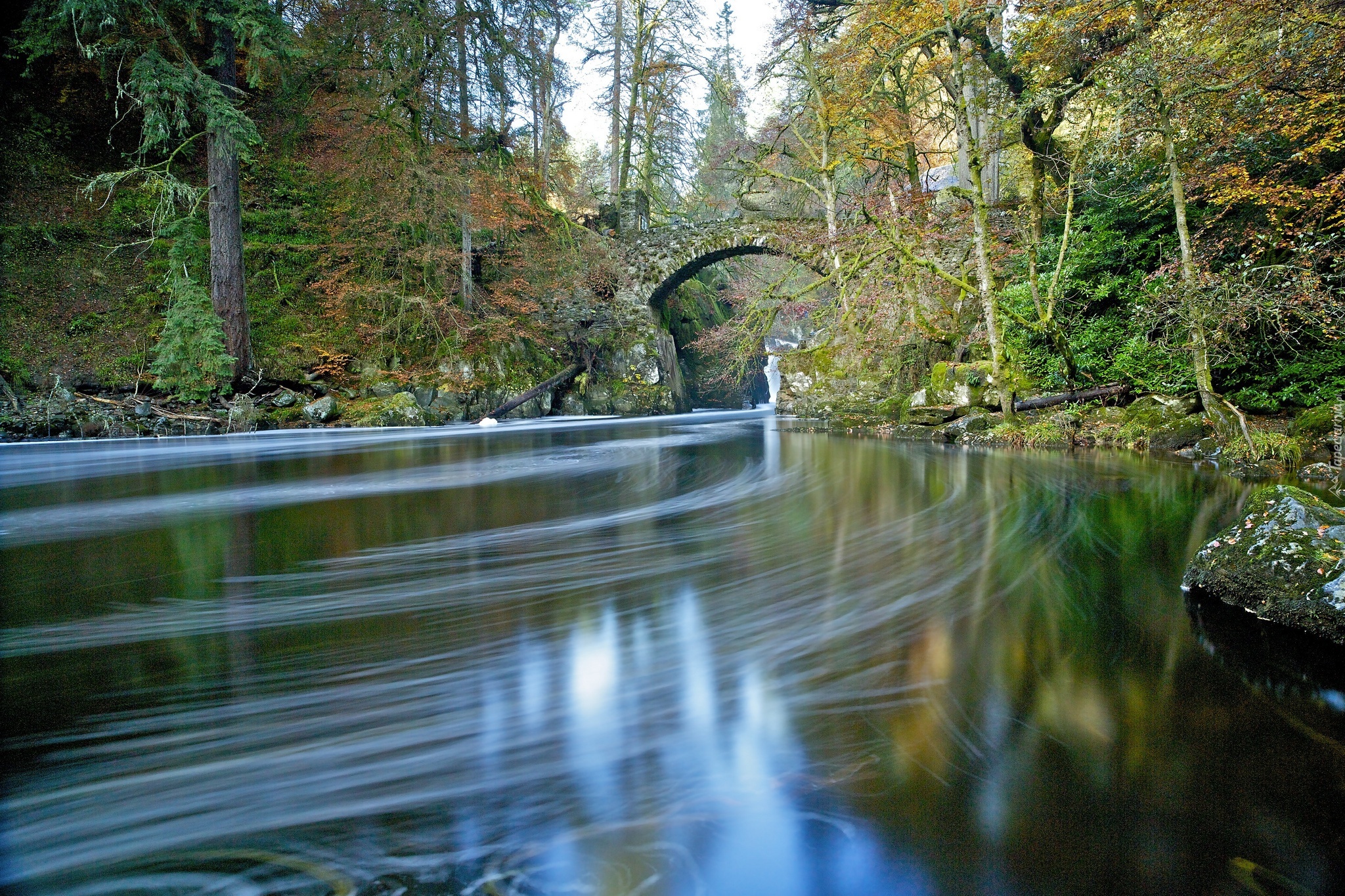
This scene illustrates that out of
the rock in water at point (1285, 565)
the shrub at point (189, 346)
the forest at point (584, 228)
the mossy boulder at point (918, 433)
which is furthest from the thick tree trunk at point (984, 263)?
the shrub at point (189, 346)

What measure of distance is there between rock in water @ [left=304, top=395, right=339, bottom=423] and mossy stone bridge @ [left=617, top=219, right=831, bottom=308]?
29.3 feet

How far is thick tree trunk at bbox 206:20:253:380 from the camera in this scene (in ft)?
38.7

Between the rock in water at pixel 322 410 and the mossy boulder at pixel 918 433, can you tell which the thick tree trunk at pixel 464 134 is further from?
the mossy boulder at pixel 918 433

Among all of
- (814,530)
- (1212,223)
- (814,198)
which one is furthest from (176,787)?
(814,198)

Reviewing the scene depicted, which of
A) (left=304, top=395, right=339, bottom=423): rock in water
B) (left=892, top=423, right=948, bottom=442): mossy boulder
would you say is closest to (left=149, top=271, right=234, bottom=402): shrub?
(left=304, top=395, right=339, bottom=423): rock in water

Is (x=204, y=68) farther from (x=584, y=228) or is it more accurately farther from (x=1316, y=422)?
(x=1316, y=422)

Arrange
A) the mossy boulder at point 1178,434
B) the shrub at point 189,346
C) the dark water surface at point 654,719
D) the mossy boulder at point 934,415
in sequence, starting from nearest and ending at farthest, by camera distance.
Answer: the dark water surface at point 654,719 → the mossy boulder at point 1178,434 → the mossy boulder at point 934,415 → the shrub at point 189,346

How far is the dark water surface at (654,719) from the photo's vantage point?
3.59 feet

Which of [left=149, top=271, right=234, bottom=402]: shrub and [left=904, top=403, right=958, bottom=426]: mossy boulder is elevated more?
[left=149, top=271, right=234, bottom=402]: shrub

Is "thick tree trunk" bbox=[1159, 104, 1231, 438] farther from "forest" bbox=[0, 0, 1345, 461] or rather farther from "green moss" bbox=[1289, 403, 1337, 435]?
"green moss" bbox=[1289, 403, 1337, 435]

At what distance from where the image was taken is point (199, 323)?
37.3ft

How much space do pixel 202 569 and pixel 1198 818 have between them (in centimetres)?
354

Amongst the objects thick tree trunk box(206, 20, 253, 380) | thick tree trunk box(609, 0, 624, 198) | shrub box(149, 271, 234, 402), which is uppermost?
thick tree trunk box(609, 0, 624, 198)

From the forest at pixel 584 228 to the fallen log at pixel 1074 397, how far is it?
14 centimetres
